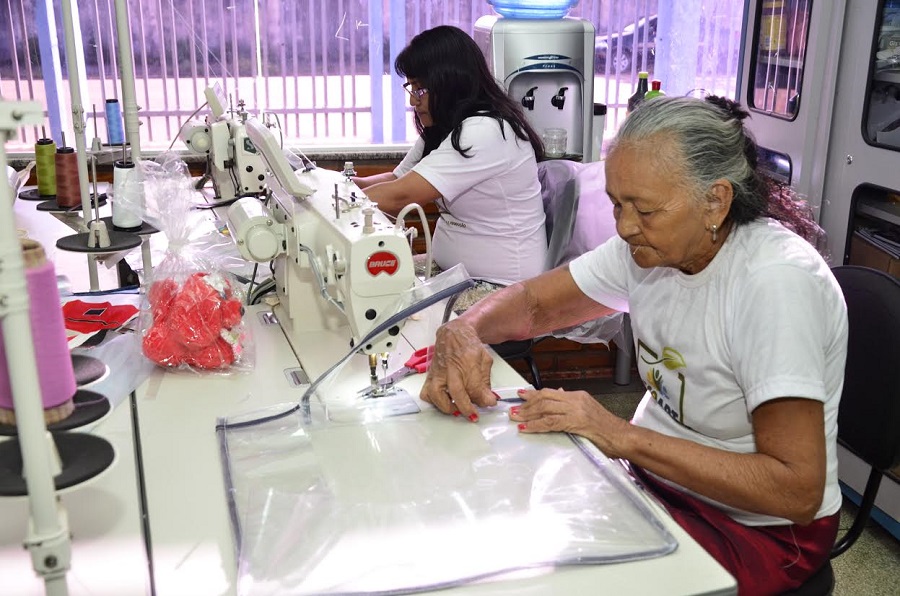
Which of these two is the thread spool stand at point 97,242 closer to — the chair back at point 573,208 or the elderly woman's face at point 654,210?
the elderly woman's face at point 654,210

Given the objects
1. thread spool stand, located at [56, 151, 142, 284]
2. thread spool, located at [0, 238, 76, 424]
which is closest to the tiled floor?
thread spool stand, located at [56, 151, 142, 284]

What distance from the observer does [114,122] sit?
300 centimetres

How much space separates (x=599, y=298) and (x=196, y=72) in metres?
2.52

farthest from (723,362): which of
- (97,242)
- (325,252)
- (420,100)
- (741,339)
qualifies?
(420,100)

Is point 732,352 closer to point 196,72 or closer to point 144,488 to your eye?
point 144,488

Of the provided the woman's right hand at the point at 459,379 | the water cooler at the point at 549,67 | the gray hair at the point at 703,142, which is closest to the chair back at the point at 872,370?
the gray hair at the point at 703,142

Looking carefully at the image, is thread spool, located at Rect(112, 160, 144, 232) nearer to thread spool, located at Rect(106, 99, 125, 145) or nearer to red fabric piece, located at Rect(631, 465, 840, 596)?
thread spool, located at Rect(106, 99, 125, 145)

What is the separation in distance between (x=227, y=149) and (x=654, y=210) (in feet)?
5.10

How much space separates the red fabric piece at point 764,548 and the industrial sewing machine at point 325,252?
595 millimetres

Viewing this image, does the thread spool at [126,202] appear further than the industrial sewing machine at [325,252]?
Yes

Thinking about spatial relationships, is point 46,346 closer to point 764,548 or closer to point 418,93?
point 764,548

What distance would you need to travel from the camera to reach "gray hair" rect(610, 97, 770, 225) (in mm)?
1365

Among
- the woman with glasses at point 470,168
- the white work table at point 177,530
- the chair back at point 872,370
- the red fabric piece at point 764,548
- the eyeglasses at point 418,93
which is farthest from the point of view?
the eyeglasses at point 418,93

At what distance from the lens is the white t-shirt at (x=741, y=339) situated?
1.31m
